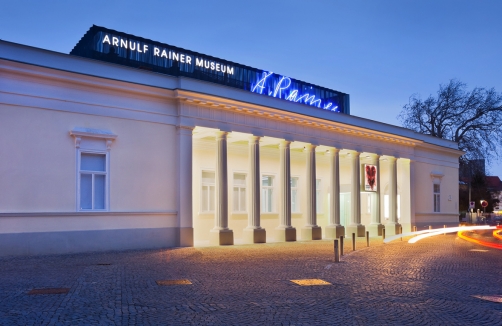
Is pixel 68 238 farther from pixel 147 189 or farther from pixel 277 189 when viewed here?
pixel 277 189

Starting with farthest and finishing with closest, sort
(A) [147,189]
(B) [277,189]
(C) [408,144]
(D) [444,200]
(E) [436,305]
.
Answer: (D) [444,200] < (C) [408,144] < (B) [277,189] < (A) [147,189] < (E) [436,305]

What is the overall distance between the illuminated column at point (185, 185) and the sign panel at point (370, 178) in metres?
12.8

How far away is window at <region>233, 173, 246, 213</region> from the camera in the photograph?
27.8m

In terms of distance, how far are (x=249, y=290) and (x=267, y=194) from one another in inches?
762

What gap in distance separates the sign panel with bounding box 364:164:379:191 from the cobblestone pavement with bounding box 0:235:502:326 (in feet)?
43.8

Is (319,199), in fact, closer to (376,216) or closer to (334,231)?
(376,216)

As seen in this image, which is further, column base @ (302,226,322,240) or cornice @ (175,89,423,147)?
column base @ (302,226,322,240)

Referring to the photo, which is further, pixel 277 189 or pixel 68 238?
pixel 277 189

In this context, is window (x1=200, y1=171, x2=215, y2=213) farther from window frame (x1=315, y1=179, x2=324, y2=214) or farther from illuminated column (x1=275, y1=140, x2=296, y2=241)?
window frame (x1=315, y1=179, x2=324, y2=214)

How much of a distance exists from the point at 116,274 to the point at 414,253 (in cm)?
1134

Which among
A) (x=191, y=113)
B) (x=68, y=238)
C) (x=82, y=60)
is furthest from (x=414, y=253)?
(x=82, y=60)

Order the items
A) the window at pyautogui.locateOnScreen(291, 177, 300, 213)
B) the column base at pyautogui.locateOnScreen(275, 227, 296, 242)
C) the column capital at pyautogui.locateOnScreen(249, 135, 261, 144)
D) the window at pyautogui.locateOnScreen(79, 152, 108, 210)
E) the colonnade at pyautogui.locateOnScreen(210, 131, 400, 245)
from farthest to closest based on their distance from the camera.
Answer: the window at pyautogui.locateOnScreen(291, 177, 300, 213)
the column base at pyautogui.locateOnScreen(275, 227, 296, 242)
the column capital at pyautogui.locateOnScreen(249, 135, 261, 144)
the colonnade at pyautogui.locateOnScreen(210, 131, 400, 245)
the window at pyautogui.locateOnScreen(79, 152, 108, 210)

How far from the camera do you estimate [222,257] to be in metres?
17.1

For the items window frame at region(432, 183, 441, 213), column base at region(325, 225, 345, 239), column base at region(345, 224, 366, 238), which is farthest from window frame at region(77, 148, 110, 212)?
window frame at region(432, 183, 441, 213)
